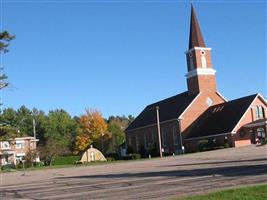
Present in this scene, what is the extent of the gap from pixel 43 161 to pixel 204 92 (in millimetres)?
28191

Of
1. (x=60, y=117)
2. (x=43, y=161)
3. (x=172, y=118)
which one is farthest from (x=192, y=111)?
(x=60, y=117)

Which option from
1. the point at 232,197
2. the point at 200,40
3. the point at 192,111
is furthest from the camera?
the point at 200,40

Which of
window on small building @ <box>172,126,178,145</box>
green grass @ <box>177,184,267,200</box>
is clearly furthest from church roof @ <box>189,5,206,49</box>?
green grass @ <box>177,184,267,200</box>

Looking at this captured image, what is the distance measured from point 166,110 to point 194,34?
13.1m

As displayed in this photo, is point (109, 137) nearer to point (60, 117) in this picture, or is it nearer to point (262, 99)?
point (60, 117)

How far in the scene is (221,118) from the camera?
72.9 metres

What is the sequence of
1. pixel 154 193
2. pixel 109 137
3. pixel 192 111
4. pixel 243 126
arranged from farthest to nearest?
pixel 109 137 < pixel 192 111 < pixel 243 126 < pixel 154 193

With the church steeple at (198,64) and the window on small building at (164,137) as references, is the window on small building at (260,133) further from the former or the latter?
the window on small building at (164,137)

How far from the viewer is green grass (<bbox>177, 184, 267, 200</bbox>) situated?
13078 mm

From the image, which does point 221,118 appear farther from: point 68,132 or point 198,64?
point 68,132

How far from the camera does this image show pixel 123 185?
19.4 meters

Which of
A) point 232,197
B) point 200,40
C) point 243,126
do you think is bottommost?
point 232,197

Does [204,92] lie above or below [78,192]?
above

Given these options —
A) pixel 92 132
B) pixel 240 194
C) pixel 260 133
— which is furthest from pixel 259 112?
pixel 240 194
